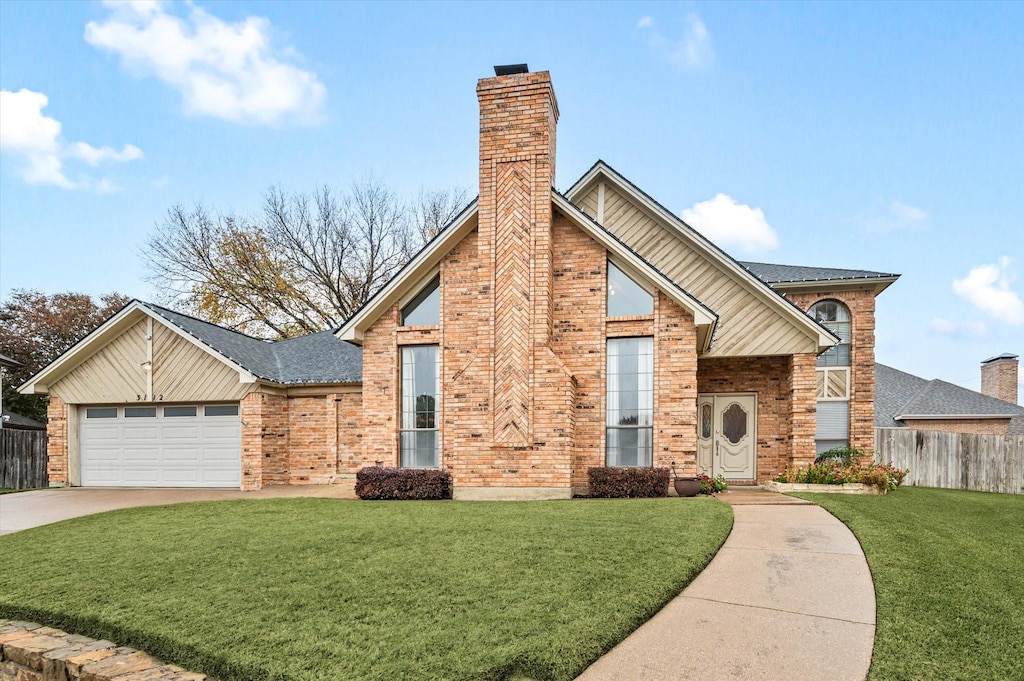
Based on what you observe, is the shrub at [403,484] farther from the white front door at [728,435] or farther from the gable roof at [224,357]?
the white front door at [728,435]

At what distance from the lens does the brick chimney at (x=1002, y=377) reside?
2477 cm

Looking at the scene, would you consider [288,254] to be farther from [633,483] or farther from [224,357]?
[633,483]

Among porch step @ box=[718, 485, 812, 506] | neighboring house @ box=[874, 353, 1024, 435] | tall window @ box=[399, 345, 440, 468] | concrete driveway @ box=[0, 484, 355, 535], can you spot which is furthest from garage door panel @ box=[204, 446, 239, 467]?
neighboring house @ box=[874, 353, 1024, 435]

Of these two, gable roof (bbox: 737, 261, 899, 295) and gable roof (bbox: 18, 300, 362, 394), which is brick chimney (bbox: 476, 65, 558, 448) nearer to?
gable roof (bbox: 18, 300, 362, 394)

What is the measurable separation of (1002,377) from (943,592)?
26.5 meters

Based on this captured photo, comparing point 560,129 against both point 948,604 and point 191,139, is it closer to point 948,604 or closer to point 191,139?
point 948,604

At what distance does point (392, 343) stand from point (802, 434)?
8708mm

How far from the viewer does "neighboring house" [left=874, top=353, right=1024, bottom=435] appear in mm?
19906

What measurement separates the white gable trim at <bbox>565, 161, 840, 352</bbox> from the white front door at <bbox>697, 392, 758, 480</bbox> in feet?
6.96

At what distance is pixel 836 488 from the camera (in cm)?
1164

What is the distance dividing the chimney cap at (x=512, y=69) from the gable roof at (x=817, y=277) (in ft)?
22.4

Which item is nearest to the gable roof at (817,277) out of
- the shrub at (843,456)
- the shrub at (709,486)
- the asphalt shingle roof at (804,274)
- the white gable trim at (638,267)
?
the asphalt shingle roof at (804,274)

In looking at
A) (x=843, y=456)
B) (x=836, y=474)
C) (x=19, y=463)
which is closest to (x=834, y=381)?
(x=843, y=456)

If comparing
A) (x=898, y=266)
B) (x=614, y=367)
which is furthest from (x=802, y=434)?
(x=898, y=266)
